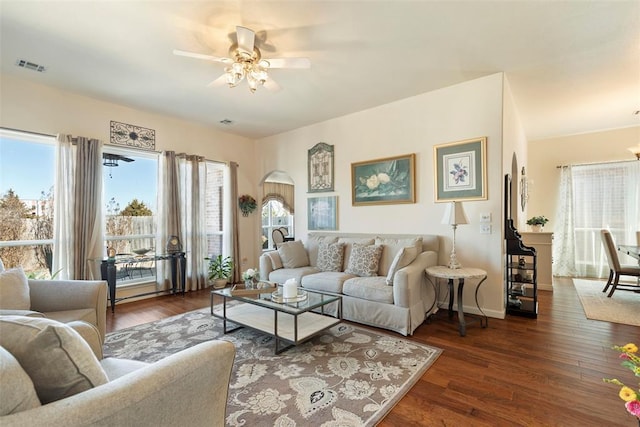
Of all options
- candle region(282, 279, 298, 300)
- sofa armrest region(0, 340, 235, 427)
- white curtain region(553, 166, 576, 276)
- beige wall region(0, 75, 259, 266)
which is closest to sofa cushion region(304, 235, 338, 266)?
candle region(282, 279, 298, 300)

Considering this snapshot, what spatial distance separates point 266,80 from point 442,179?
2.46 metres

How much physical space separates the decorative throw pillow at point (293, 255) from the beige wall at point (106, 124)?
5.63 feet

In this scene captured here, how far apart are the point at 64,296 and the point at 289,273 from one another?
91.4 inches

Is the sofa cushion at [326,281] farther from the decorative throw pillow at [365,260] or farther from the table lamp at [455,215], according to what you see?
the table lamp at [455,215]

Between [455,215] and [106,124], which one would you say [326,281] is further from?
[106,124]

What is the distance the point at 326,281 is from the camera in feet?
11.5

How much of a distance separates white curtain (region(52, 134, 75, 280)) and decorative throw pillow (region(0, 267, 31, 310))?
1.77 meters

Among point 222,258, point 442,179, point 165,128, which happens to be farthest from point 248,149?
point 442,179

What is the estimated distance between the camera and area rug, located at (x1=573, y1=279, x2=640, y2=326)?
333 cm

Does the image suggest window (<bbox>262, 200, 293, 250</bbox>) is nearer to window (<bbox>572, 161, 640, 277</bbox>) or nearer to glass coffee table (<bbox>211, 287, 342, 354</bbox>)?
glass coffee table (<bbox>211, 287, 342, 354</bbox>)

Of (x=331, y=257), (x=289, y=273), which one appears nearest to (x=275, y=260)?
(x=289, y=273)

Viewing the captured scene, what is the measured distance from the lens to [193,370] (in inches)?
40.9

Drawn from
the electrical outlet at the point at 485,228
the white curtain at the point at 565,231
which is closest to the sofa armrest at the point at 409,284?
the electrical outlet at the point at 485,228

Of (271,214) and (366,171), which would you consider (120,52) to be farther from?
(271,214)
